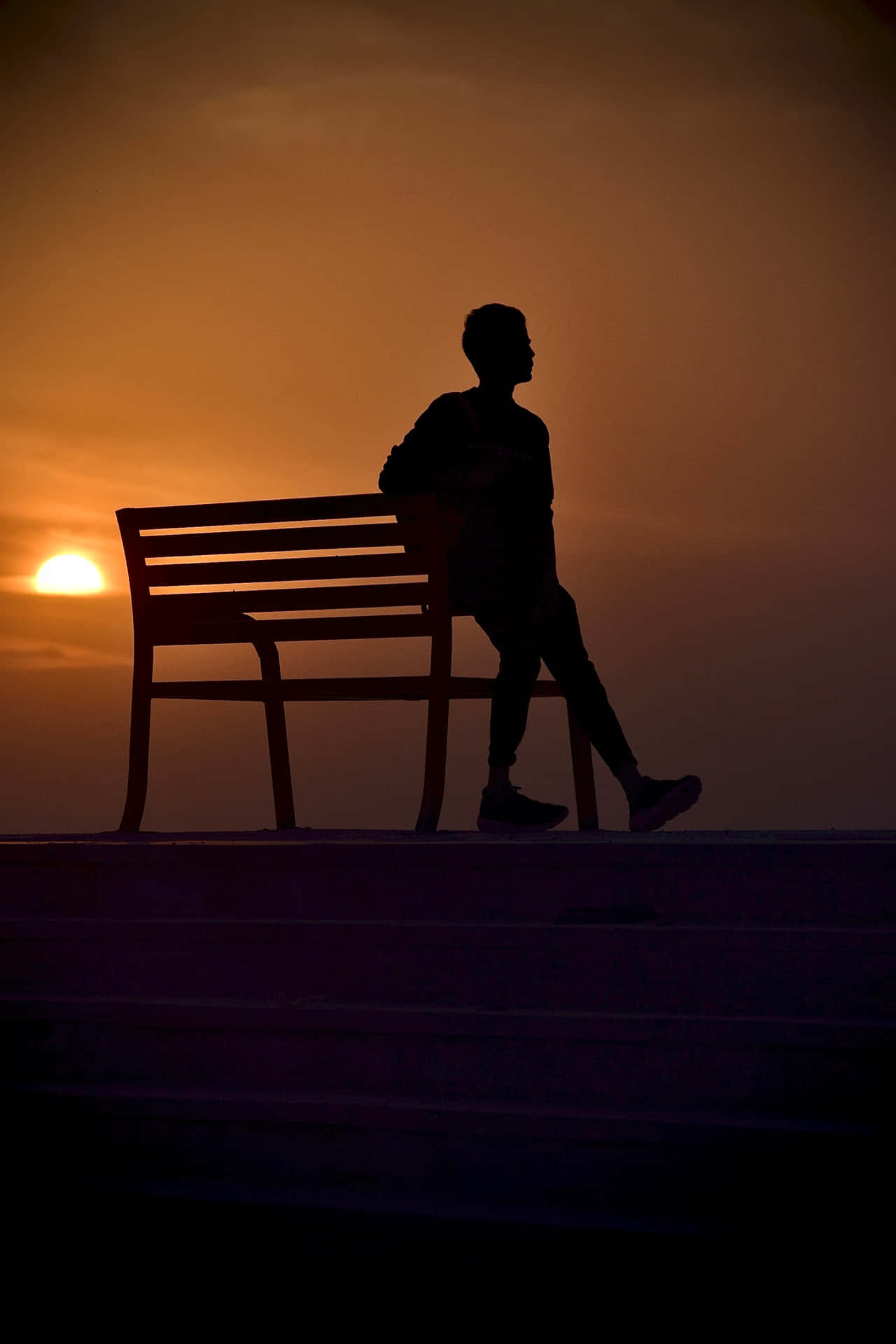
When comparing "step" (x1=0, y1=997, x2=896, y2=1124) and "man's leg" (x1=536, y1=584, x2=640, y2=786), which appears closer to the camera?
"step" (x1=0, y1=997, x2=896, y2=1124)

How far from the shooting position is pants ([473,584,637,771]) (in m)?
4.63

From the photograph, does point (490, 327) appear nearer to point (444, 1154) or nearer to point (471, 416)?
point (471, 416)

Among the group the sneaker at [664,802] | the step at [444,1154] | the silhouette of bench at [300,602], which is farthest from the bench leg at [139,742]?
the step at [444,1154]

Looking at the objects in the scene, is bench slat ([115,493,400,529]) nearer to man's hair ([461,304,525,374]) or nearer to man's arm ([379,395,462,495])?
man's arm ([379,395,462,495])

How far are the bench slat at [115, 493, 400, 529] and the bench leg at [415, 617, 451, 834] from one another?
1.48ft

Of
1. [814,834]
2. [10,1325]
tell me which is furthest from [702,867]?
[10,1325]

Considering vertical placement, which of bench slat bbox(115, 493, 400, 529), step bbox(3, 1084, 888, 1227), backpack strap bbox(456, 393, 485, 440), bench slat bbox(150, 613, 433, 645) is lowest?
step bbox(3, 1084, 888, 1227)

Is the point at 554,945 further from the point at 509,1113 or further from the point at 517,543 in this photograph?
the point at 517,543

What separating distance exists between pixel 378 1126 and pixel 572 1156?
37cm

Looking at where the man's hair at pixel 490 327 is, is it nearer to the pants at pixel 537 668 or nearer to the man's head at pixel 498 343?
the man's head at pixel 498 343

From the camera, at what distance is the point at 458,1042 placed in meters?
2.92

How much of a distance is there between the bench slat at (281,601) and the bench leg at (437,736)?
17cm

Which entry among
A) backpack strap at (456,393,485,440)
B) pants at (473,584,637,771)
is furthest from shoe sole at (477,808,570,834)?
backpack strap at (456,393,485,440)

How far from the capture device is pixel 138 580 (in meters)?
5.09
